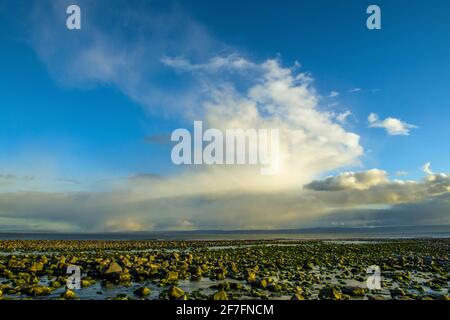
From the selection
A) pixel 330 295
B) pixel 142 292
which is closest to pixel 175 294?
pixel 142 292

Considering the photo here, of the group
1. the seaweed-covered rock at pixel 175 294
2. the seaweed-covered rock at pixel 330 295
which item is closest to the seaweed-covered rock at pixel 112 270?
the seaweed-covered rock at pixel 175 294

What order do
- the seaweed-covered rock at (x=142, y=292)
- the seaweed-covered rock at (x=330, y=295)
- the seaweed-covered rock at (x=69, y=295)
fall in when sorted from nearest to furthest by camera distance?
the seaweed-covered rock at (x=69, y=295) < the seaweed-covered rock at (x=330, y=295) < the seaweed-covered rock at (x=142, y=292)

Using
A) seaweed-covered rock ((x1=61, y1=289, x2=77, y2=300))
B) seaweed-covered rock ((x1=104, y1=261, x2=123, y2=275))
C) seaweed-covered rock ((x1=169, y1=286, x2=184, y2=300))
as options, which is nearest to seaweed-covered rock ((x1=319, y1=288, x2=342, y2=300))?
seaweed-covered rock ((x1=169, y1=286, x2=184, y2=300))

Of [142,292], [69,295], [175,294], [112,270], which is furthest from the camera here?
[112,270]

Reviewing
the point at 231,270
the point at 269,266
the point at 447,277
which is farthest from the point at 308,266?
the point at 447,277

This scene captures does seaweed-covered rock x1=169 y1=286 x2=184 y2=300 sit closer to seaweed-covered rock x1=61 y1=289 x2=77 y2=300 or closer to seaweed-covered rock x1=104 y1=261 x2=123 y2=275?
seaweed-covered rock x1=61 y1=289 x2=77 y2=300

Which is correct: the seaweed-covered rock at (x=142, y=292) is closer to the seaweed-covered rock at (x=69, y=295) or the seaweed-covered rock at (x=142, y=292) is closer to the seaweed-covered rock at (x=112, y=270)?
the seaweed-covered rock at (x=69, y=295)

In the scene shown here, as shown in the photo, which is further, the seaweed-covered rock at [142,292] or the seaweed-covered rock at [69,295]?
the seaweed-covered rock at [142,292]

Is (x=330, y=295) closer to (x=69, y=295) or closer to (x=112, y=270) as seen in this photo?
(x=69, y=295)

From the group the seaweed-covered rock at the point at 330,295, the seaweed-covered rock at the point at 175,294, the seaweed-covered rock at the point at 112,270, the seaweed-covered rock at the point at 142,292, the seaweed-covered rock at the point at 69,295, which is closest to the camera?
the seaweed-covered rock at the point at 175,294
